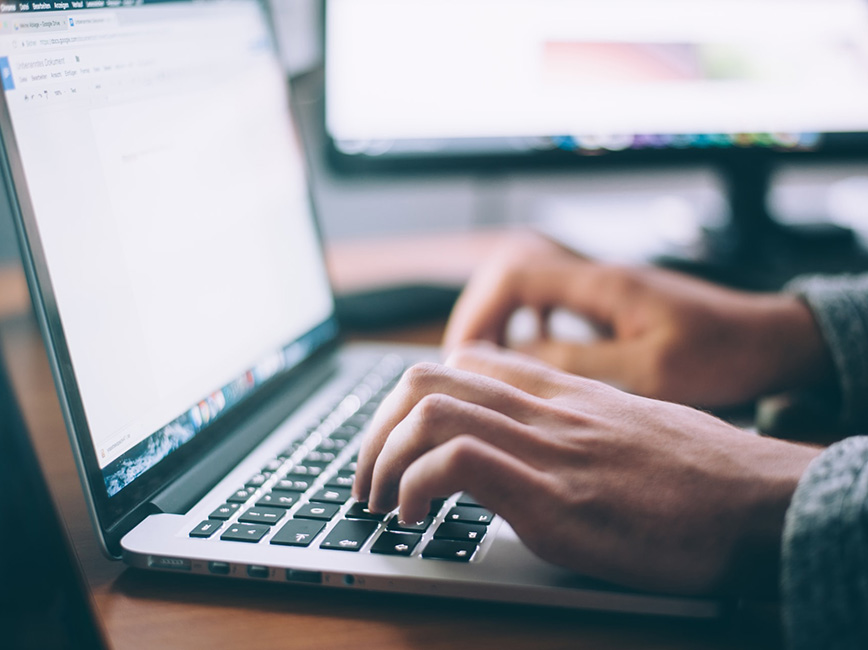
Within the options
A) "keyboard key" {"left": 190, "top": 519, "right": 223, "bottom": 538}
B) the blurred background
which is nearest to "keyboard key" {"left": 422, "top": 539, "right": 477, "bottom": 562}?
"keyboard key" {"left": 190, "top": 519, "right": 223, "bottom": 538}

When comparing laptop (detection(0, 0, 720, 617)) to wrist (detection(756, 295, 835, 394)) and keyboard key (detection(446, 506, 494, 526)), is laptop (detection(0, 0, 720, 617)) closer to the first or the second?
keyboard key (detection(446, 506, 494, 526))

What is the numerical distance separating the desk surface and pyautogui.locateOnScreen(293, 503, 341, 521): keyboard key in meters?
0.04

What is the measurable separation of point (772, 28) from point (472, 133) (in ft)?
1.14

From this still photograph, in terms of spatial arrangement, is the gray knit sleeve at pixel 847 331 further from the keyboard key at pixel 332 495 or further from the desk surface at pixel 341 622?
the keyboard key at pixel 332 495

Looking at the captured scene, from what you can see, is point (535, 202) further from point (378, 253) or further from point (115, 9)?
point (115, 9)

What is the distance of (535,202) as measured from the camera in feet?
4.57

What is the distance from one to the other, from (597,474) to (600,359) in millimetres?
243

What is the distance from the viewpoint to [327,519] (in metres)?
0.37

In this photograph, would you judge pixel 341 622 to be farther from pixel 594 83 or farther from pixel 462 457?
pixel 594 83

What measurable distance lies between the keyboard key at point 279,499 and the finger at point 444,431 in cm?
6

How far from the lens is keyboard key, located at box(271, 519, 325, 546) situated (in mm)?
352

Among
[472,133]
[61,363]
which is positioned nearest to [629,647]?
[61,363]

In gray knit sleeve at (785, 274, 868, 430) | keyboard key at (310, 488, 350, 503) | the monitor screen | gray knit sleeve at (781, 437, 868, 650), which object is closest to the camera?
gray knit sleeve at (781, 437, 868, 650)

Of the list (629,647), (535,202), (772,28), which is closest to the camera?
(629,647)
